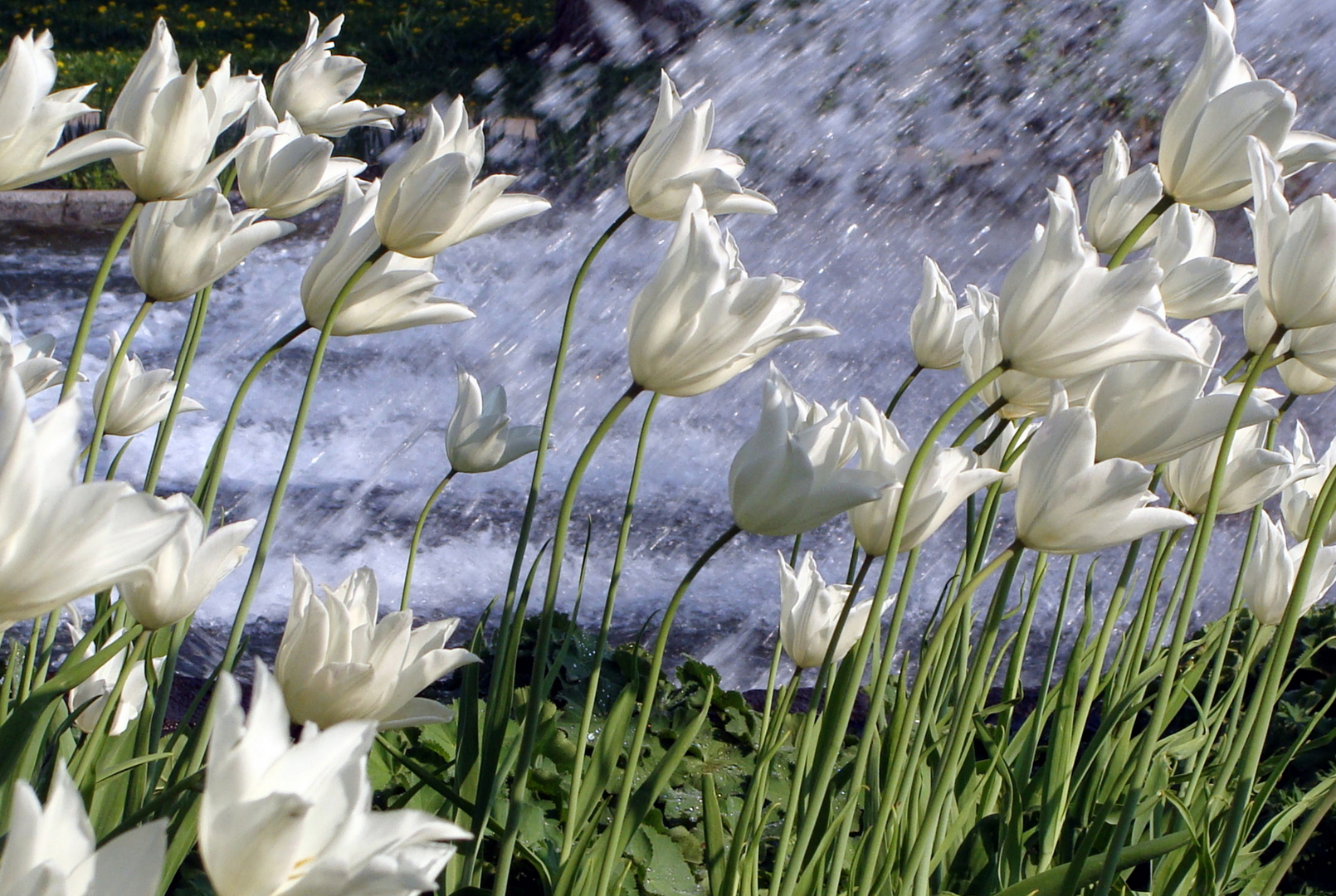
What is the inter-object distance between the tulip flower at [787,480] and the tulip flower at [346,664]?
237mm

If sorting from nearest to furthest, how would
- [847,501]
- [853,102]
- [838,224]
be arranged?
[847,501], [838,224], [853,102]

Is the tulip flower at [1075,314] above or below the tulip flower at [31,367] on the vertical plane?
below

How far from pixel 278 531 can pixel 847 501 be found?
3419mm

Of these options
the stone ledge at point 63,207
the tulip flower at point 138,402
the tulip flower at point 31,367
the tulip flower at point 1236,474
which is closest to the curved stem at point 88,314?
the tulip flower at point 31,367

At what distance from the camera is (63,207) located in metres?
6.95

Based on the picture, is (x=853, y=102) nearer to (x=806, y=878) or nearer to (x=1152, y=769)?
(x=1152, y=769)

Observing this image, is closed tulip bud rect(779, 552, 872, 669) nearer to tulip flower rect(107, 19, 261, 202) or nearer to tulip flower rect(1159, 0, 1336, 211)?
→ tulip flower rect(1159, 0, 1336, 211)

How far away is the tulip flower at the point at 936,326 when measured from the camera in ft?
4.75

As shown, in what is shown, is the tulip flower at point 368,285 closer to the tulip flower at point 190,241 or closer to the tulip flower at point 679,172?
the tulip flower at point 190,241

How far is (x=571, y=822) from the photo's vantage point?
3.59ft

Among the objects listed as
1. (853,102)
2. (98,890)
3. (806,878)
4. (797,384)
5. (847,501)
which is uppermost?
(98,890)

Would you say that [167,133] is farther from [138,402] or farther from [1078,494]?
[1078,494]

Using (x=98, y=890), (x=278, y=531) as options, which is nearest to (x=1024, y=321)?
(x=98, y=890)

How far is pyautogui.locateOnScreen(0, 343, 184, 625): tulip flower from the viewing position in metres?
0.55
